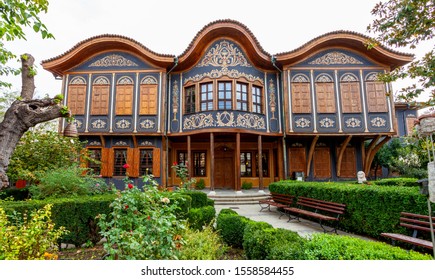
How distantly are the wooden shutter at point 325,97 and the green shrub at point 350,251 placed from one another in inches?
440

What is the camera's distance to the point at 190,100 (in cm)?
1296

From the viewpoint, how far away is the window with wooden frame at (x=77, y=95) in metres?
12.7

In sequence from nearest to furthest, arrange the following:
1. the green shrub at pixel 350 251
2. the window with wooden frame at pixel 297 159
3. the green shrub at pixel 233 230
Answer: the green shrub at pixel 350 251 → the green shrub at pixel 233 230 → the window with wooden frame at pixel 297 159

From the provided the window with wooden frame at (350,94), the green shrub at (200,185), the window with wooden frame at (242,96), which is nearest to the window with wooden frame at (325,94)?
the window with wooden frame at (350,94)

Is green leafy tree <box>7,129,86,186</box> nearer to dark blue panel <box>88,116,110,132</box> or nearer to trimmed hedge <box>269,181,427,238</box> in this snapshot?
dark blue panel <box>88,116,110,132</box>

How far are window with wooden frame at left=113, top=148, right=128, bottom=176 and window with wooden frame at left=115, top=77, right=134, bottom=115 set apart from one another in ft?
6.98

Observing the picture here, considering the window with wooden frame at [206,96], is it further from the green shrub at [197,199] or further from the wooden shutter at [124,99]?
the green shrub at [197,199]

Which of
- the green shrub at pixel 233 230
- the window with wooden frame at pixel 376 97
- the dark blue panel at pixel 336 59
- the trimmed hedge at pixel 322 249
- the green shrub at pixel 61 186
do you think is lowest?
the green shrub at pixel 233 230

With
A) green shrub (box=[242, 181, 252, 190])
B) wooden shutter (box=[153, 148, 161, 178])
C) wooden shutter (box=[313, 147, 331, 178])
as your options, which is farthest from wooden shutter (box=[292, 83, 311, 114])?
wooden shutter (box=[153, 148, 161, 178])

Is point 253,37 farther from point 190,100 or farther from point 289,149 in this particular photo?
point 289,149

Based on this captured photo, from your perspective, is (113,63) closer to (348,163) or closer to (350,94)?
(350,94)

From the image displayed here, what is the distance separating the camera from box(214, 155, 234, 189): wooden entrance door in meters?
14.5
